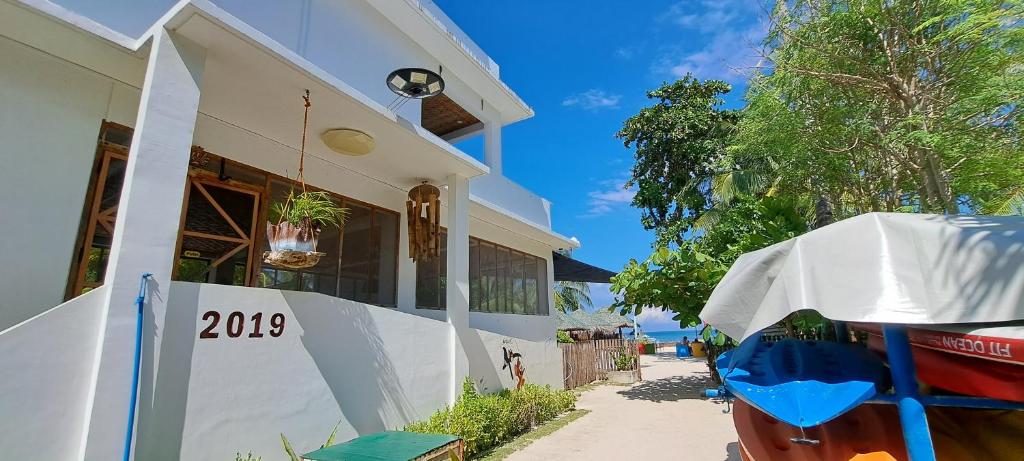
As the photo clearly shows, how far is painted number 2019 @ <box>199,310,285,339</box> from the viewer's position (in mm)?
3932

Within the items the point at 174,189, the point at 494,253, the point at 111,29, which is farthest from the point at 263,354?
the point at 494,253

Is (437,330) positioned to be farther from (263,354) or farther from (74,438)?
(74,438)

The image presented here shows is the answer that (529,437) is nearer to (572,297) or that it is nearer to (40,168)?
(40,168)

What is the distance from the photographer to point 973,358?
2.57 m

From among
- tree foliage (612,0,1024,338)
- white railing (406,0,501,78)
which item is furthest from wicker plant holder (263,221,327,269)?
tree foliage (612,0,1024,338)

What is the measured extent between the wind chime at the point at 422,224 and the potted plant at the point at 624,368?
913 cm

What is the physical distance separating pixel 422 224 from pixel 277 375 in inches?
140

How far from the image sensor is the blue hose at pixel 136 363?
3.23 m

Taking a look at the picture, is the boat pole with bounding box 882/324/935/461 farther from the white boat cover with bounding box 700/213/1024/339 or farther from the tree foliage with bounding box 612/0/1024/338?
the tree foliage with bounding box 612/0/1024/338

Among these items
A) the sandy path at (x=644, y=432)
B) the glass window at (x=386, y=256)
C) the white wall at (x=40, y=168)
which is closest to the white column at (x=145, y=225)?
the white wall at (x=40, y=168)

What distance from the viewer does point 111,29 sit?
14.2ft

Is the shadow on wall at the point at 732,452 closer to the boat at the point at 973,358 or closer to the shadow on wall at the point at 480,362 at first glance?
the boat at the point at 973,358

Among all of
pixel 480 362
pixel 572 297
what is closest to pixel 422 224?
pixel 480 362

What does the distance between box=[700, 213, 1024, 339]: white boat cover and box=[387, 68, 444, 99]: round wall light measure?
4.79 meters
